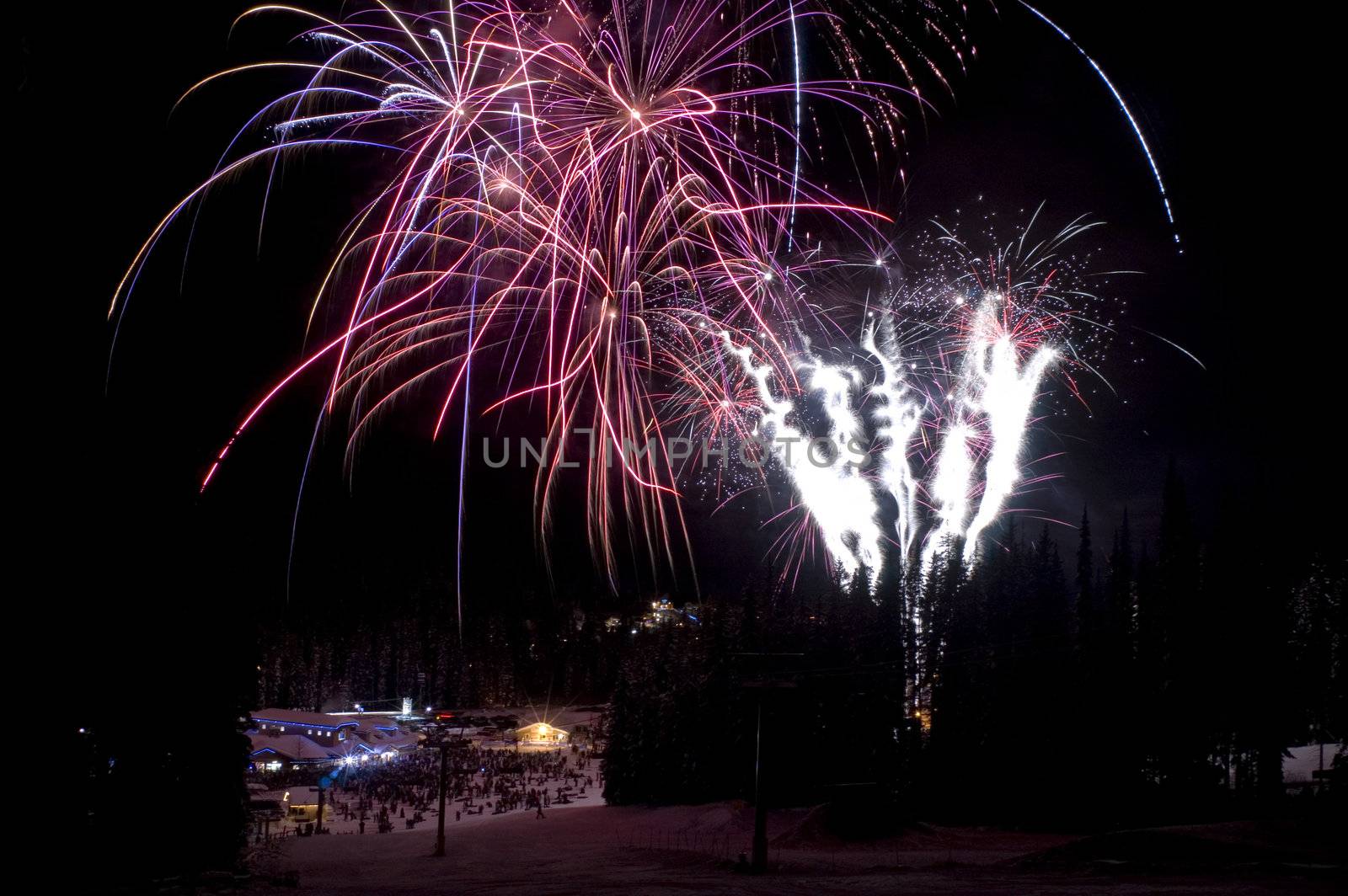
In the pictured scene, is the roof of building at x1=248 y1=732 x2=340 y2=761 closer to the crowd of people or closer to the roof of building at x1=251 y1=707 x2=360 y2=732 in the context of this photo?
the crowd of people

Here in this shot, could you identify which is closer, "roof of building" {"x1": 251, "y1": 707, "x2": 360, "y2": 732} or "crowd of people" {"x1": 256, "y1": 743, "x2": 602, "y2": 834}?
"crowd of people" {"x1": 256, "y1": 743, "x2": 602, "y2": 834}

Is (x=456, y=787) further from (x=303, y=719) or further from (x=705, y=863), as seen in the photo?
(x=705, y=863)

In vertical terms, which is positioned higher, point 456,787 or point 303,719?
point 303,719

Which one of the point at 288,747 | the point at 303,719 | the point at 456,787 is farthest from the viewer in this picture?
the point at 303,719

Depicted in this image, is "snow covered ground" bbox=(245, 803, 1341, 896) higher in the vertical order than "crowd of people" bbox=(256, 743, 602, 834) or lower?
higher

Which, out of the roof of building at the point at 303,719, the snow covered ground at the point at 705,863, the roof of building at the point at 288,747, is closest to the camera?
the snow covered ground at the point at 705,863

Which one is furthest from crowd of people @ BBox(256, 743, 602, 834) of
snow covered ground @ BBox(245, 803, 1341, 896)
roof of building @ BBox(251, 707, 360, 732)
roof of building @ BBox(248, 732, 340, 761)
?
snow covered ground @ BBox(245, 803, 1341, 896)

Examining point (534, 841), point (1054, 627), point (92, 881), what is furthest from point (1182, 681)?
point (92, 881)

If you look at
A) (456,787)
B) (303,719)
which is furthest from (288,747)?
(303,719)

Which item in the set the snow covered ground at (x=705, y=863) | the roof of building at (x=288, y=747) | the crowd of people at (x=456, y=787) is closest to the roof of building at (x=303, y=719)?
the crowd of people at (x=456, y=787)

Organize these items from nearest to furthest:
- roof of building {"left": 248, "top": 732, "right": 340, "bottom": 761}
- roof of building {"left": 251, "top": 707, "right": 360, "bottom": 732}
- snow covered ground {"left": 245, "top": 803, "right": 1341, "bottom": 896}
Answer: snow covered ground {"left": 245, "top": 803, "right": 1341, "bottom": 896}
roof of building {"left": 248, "top": 732, "right": 340, "bottom": 761}
roof of building {"left": 251, "top": 707, "right": 360, "bottom": 732}

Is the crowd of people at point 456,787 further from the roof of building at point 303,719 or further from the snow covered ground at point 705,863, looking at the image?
the snow covered ground at point 705,863

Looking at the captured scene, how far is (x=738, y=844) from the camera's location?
2814 cm

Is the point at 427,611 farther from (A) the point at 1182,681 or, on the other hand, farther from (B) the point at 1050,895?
(B) the point at 1050,895
